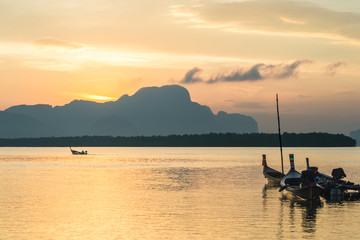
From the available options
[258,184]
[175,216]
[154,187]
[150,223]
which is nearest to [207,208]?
[175,216]

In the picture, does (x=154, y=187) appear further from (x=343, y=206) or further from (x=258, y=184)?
(x=343, y=206)

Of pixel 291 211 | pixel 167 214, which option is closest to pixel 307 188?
pixel 291 211

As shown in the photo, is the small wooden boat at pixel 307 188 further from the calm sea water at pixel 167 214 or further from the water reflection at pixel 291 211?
the calm sea water at pixel 167 214

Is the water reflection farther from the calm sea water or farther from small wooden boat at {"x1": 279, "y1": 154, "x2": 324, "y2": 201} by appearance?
small wooden boat at {"x1": 279, "y1": 154, "x2": 324, "y2": 201}

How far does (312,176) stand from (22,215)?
25.8 m

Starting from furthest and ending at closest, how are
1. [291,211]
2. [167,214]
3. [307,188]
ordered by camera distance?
[307,188]
[291,211]
[167,214]

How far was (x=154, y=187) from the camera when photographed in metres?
65.7

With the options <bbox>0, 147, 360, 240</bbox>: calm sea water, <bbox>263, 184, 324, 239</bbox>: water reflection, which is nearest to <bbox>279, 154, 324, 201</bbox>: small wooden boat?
<bbox>263, 184, 324, 239</bbox>: water reflection

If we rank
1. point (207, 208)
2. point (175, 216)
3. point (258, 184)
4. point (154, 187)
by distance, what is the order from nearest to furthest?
point (175, 216), point (207, 208), point (154, 187), point (258, 184)

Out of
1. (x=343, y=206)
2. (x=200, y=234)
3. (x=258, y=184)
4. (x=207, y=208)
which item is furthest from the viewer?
(x=258, y=184)

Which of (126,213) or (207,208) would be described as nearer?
(126,213)

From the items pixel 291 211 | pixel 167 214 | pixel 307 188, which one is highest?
pixel 307 188

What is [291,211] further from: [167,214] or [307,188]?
[167,214]

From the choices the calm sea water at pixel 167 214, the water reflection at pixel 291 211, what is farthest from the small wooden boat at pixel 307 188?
the calm sea water at pixel 167 214
